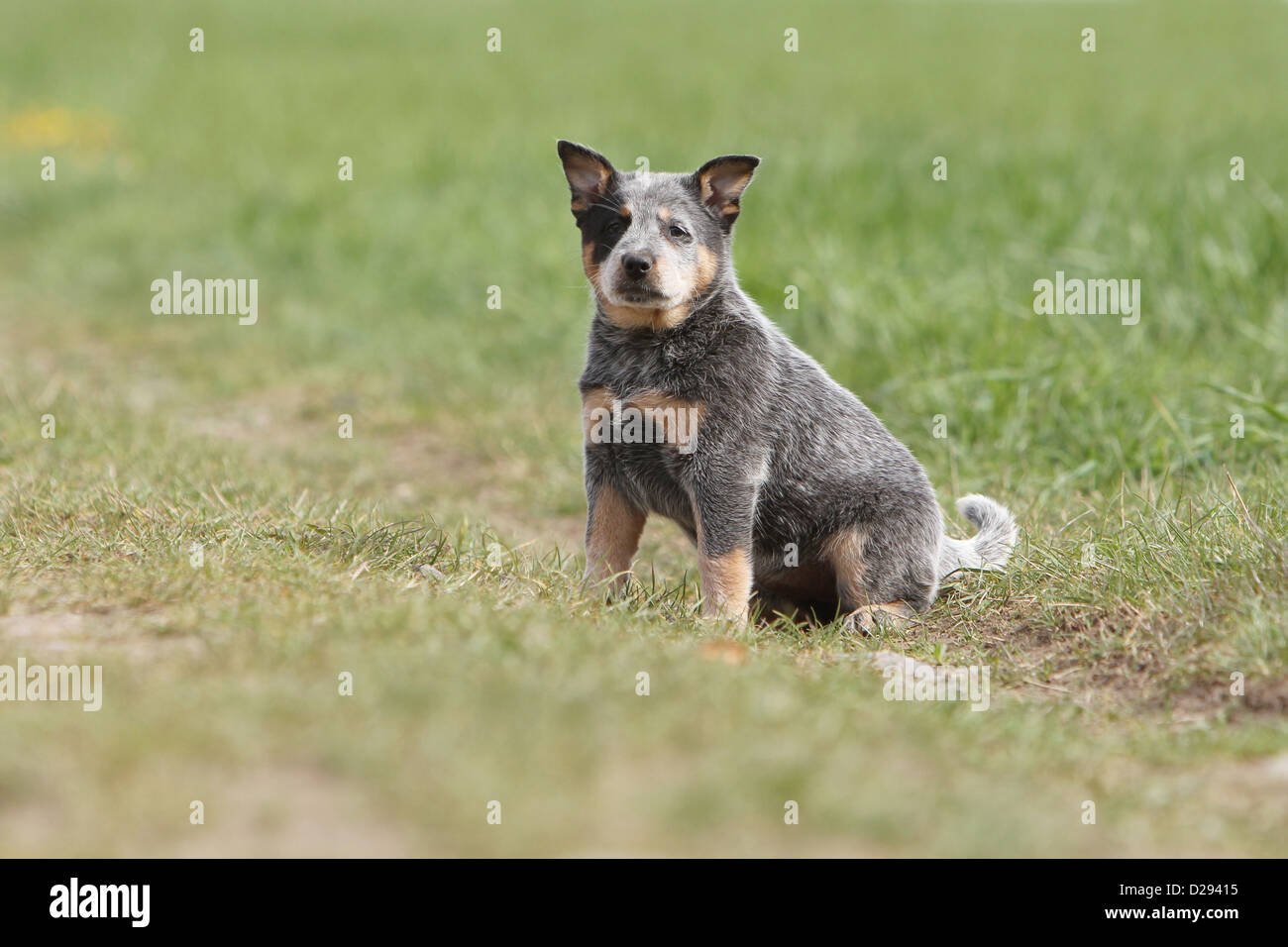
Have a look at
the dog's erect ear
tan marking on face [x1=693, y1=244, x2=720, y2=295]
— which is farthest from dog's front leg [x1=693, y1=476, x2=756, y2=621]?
the dog's erect ear

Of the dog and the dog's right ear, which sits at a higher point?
the dog's right ear

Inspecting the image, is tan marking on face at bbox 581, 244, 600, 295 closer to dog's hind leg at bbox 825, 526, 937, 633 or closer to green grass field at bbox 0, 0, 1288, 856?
green grass field at bbox 0, 0, 1288, 856

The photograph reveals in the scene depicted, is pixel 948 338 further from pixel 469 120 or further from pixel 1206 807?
pixel 469 120

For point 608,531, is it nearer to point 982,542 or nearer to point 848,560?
point 848,560

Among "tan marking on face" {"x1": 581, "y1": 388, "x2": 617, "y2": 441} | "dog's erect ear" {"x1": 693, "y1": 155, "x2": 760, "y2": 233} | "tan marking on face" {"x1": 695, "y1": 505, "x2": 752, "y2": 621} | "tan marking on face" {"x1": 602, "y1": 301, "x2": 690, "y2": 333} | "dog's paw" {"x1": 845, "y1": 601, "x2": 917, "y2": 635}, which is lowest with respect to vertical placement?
"dog's paw" {"x1": 845, "y1": 601, "x2": 917, "y2": 635}

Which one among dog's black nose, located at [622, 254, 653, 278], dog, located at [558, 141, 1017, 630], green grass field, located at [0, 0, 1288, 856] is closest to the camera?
green grass field, located at [0, 0, 1288, 856]

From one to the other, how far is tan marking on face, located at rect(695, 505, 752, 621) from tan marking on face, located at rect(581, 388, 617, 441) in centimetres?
53

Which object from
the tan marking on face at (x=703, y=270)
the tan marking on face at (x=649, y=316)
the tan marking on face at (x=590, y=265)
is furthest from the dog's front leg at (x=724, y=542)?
the tan marking on face at (x=590, y=265)

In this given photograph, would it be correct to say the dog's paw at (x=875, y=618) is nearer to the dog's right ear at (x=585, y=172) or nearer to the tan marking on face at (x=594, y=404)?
the tan marking on face at (x=594, y=404)

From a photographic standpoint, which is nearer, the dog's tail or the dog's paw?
the dog's paw

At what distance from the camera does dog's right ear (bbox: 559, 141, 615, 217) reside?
4449 millimetres

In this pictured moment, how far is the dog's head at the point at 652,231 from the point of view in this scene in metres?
4.23

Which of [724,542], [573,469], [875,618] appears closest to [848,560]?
[875,618]

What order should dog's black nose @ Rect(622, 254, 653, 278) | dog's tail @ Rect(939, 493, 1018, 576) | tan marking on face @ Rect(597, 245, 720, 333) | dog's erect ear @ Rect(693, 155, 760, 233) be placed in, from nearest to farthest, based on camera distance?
dog's black nose @ Rect(622, 254, 653, 278)
tan marking on face @ Rect(597, 245, 720, 333)
dog's erect ear @ Rect(693, 155, 760, 233)
dog's tail @ Rect(939, 493, 1018, 576)
